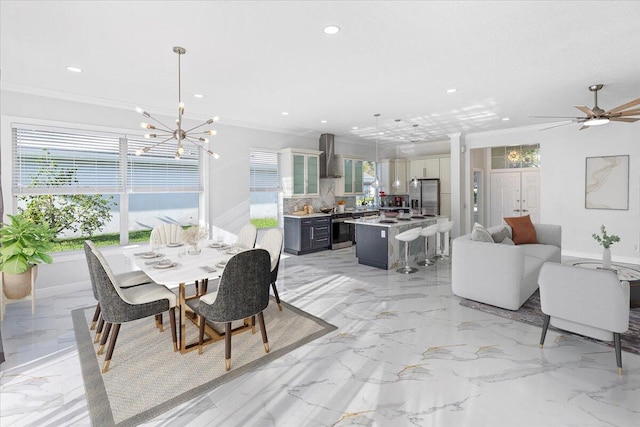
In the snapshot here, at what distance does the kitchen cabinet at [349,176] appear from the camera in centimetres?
806

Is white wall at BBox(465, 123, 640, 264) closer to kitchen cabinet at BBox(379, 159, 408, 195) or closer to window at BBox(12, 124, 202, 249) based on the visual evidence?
kitchen cabinet at BBox(379, 159, 408, 195)

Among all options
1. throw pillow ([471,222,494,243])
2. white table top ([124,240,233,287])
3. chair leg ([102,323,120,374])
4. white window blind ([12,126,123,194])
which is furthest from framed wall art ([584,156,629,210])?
white window blind ([12,126,123,194])

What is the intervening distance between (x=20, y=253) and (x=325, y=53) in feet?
13.0

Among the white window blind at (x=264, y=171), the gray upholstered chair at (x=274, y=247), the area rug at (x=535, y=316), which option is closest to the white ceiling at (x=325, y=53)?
the white window blind at (x=264, y=171)

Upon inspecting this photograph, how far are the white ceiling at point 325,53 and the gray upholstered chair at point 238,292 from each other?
1911 millimetres

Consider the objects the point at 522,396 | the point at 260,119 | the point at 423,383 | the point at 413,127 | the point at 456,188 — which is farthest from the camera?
the point at 456,188

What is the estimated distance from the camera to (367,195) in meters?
9.39

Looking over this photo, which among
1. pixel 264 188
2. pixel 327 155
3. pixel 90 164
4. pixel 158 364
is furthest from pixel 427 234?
pixel 90 164

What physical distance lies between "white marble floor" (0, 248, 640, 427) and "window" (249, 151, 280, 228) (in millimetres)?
3660

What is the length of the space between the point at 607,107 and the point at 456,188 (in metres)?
3.15

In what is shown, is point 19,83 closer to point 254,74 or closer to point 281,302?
point 254,74

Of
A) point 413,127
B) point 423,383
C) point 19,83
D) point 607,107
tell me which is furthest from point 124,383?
point 607,107

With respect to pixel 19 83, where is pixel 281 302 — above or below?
below

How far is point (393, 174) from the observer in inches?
374
